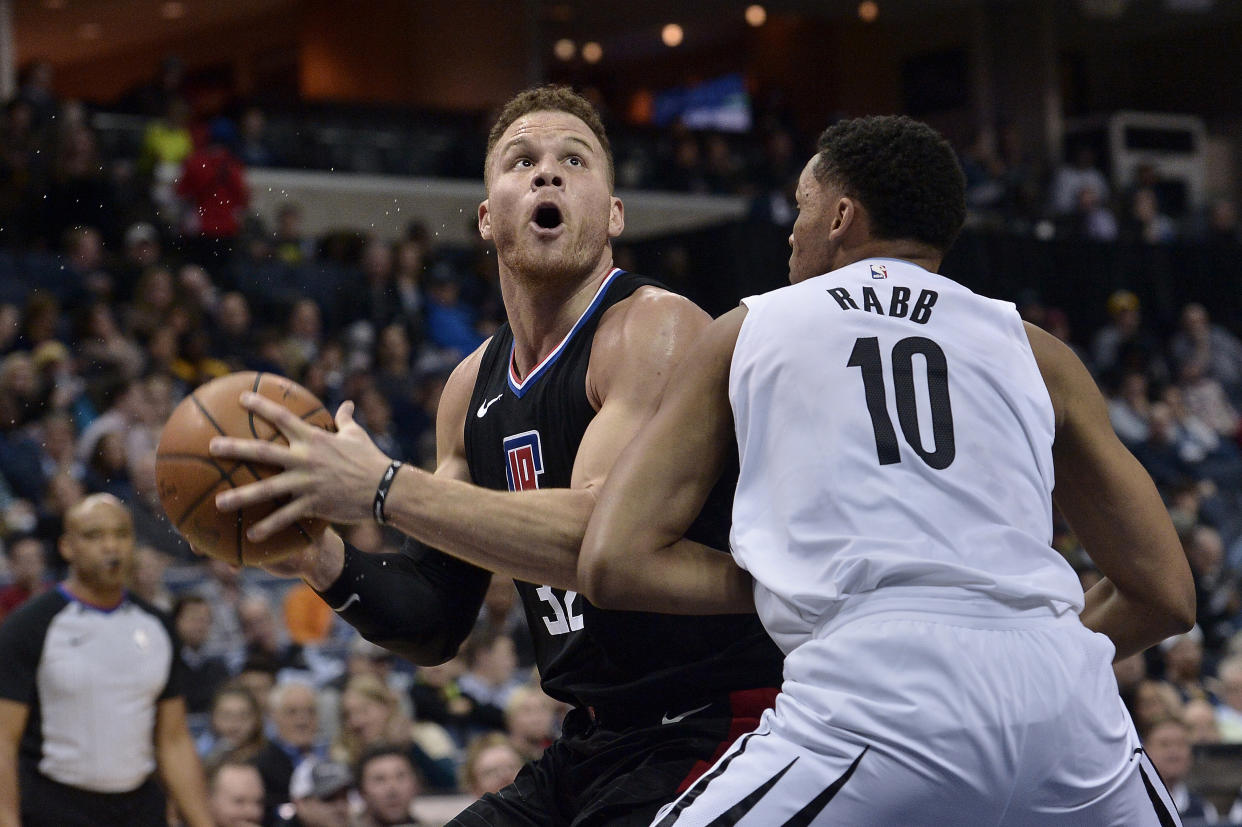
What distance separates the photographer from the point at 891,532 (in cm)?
260

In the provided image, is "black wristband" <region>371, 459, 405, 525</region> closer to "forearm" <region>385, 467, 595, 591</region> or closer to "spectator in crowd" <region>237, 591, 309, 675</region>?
"forearm" <region>385, 467, 595, 591</region>

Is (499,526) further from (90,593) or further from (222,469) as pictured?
(90,593)

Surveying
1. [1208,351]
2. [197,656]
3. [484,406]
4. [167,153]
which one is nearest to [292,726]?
[197,656]

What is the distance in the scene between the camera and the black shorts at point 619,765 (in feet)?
10.3

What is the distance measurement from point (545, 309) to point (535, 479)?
436 millimetres

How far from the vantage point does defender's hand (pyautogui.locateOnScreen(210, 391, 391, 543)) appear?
2.81 m

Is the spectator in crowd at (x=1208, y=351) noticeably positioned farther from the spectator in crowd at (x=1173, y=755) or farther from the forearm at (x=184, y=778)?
the forearm at (x=184, y=778)

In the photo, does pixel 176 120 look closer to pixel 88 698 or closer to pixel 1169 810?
pixel 88 698

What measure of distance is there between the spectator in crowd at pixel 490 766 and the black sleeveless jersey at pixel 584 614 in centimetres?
353

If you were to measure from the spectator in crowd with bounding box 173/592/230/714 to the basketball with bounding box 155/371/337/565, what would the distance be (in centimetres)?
503

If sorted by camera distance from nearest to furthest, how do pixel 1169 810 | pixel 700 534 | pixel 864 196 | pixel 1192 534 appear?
pixel 1169 810, pixel 864 196, pixel 700 534, pixel 1192 534

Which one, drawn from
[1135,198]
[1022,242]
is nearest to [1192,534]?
[1022,242]

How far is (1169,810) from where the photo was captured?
9.15ft

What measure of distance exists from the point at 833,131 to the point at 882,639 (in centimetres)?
110
